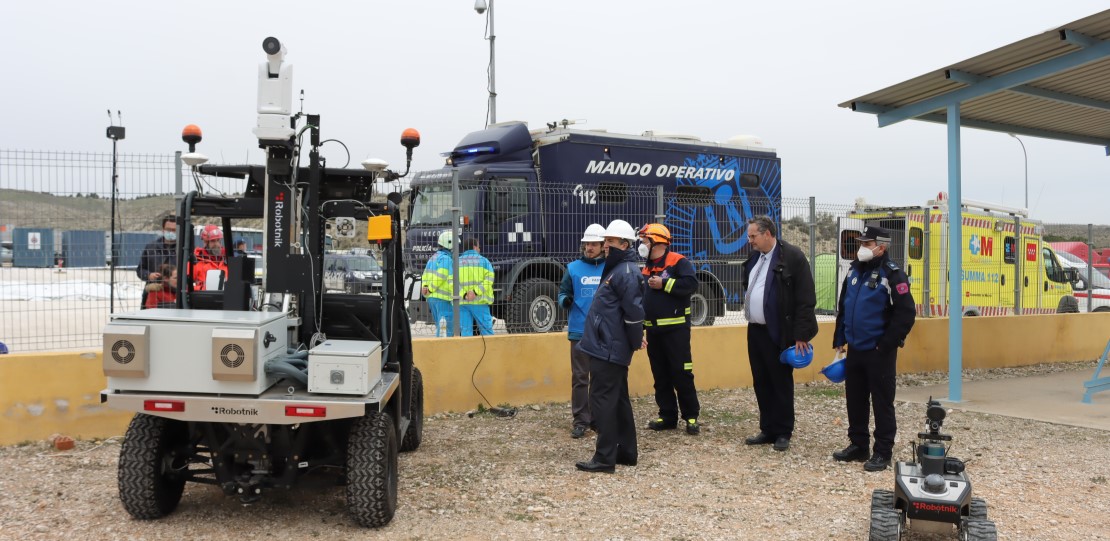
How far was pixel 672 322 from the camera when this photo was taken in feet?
22.6

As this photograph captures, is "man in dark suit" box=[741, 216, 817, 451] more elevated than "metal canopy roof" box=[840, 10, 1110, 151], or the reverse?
"metal canopy roof" box=[840, 10, 1110, 151]

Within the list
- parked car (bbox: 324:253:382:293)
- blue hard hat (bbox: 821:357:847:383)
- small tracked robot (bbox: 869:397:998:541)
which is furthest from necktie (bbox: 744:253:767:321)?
parked car (bbox: 324:253:382:293)

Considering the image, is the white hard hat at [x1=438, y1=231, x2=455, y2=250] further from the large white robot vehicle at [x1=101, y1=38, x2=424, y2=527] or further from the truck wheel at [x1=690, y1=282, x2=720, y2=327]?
the truck wheel at [x1=690, y1=282, x2=720, y2=327]

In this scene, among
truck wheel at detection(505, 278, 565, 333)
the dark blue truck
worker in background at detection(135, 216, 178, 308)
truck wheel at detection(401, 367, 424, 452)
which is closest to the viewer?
truck wheel at detection(401, 367, 424, 452)

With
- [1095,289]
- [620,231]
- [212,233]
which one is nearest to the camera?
[620,231]

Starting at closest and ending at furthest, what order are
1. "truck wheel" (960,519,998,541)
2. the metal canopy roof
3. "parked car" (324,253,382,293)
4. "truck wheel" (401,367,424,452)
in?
"truck wheel" (960,519,998,541)
"parked car" (324,253,382,293)
"truck wheel" (401,367,424,452)
the metal canopy roof

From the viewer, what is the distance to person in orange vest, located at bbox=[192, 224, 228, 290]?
621cm

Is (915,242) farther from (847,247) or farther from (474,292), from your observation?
(474,292)

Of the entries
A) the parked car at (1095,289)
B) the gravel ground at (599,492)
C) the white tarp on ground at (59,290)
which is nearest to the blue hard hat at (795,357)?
the gravel ground at (599,492)

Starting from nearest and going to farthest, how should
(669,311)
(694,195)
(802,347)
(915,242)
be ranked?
(802,347), (669,311), (915,242), (694,195)

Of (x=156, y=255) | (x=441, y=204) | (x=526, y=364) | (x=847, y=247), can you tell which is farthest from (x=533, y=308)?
(x=847, y=247)

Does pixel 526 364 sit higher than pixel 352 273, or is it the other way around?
pixel 352 273

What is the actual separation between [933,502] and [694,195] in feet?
32.3

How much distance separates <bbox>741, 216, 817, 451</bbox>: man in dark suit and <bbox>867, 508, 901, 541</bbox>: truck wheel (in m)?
2.21
